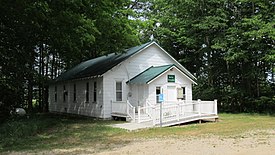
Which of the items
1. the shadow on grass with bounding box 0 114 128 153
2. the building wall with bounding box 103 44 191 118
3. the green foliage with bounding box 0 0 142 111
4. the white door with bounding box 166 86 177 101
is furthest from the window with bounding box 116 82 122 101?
the shadow on grass with bounding box 0 114 128 153

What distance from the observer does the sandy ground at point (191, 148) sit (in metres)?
9.35

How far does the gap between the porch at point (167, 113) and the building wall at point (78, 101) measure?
1.80 metres

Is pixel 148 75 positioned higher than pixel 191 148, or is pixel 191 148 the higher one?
pixel 148 75

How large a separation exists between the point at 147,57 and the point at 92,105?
5.49 meters

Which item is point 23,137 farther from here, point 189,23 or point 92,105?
point 189,23

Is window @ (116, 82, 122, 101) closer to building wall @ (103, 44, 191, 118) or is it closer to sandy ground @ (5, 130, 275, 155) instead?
building wall @ (103, 44, 191, 118)

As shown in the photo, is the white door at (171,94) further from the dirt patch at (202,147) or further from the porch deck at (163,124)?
the dirt patch at (202,147)

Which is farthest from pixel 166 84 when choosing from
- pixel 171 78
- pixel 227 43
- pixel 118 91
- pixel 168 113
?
pixel 227 43

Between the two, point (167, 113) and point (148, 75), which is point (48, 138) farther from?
point (148, 75)

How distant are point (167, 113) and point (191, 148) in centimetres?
828

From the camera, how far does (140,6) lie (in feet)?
137

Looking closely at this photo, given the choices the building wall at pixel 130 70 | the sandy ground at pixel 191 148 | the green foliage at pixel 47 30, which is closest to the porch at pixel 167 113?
the building wall at pixel 130 70

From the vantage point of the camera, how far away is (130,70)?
23.3 meters

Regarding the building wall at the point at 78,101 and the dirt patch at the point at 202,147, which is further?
the building wall at the point at 78,101
